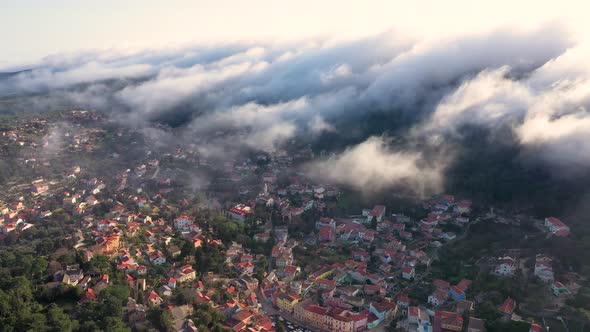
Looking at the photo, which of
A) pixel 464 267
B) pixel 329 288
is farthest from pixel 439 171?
pixel 329 288

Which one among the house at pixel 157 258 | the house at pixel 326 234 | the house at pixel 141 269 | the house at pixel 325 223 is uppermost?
the house at pixel 141 269

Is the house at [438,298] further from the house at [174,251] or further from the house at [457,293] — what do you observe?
the house at [174,251]

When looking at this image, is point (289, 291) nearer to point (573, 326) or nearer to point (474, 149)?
point (573, 326)

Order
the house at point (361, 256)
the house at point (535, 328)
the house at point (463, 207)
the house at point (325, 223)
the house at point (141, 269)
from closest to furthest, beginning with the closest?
1. the house at point (535, 328)
2. the house at point (141, 269)
3. the house at point (361, 256)
4. the house at point (325, 223)
5. the house at point (463, 207)

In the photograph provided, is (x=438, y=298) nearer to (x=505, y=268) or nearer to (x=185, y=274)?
(x=505, y=268)

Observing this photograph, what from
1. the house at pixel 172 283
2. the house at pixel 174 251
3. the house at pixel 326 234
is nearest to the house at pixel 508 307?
the house at pixel 326 234

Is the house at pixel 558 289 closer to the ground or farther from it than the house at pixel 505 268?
farther from it
